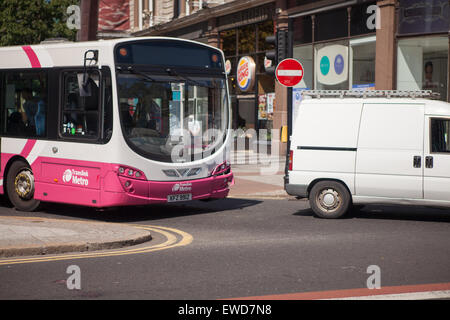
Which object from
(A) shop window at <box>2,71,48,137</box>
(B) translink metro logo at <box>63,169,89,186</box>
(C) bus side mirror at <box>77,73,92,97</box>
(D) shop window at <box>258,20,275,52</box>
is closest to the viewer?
(C) bus side mirror at <box>77,73,92,97</box>

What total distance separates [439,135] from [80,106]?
579 centimetres

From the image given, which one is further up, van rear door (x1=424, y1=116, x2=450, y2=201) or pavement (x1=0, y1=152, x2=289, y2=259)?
van rear door (x1=424, y1=116, x2=450, y2=201)

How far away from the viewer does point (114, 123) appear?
1122 centimetres

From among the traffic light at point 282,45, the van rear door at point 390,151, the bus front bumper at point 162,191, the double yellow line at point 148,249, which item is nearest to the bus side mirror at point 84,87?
the bus front bumper at point 162,191

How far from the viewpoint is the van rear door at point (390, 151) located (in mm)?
11094

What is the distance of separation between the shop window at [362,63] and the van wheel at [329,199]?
9.98 meters

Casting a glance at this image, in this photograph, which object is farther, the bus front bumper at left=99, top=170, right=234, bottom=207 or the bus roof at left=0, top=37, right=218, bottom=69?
the bus roof at left=0, top=37, right=218, bottom=69

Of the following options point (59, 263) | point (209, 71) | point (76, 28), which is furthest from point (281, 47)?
point (76, 28)

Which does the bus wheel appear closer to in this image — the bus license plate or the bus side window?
the bus side window

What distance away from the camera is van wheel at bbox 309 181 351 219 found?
457 inches

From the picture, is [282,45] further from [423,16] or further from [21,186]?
[21,186]

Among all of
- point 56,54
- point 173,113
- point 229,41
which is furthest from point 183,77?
point 229,41

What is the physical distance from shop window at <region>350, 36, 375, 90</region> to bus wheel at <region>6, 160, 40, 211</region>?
1173 cm

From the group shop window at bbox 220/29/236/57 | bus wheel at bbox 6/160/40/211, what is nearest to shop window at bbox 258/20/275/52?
shop window at bbox 220/29/236/57
